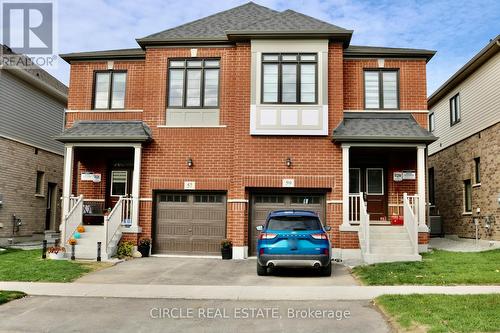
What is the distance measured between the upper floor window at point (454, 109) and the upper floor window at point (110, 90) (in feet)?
49.1

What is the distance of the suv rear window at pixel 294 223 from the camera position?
1321cm

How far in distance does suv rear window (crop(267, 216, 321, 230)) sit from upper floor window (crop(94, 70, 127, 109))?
31.1ft

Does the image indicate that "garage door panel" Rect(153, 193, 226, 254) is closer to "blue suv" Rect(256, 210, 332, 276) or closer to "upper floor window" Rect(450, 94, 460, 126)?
"blue suv" Rect(256, 210, 332, 276)

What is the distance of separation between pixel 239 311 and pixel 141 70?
13194 millimetres

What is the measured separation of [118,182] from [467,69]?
49.7 ft

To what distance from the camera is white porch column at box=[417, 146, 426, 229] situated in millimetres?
17328

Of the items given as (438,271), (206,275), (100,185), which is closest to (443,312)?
(438,271)

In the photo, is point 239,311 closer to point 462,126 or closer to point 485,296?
point 485,296

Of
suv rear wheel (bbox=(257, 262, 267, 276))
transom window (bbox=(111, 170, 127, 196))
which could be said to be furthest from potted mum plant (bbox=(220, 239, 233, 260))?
transom window (bbox=(111, 170, 127, 196))

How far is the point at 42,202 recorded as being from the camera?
2430 centimetres

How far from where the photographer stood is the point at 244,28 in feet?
62.6

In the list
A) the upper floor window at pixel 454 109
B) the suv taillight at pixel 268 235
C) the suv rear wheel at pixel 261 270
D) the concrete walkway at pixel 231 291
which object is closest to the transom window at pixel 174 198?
the suv rear wheel at pixel 261 270

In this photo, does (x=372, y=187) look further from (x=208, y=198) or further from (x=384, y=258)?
(x=208, y=198)

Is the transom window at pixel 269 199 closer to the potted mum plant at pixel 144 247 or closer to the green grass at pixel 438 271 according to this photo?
the potted mum plant at pixel 144 247
